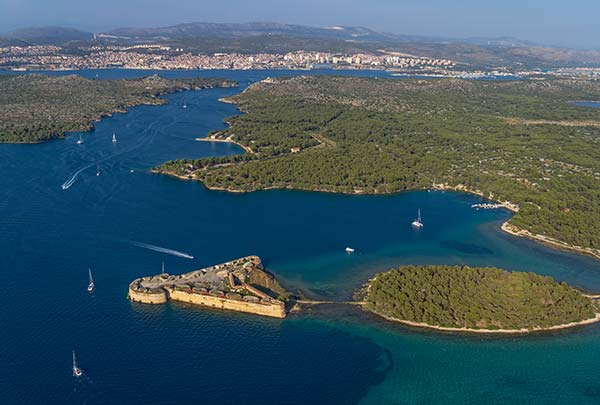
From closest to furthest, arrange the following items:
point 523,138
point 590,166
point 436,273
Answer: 1. point 436,273
2. point 590,166
3. point 523,138

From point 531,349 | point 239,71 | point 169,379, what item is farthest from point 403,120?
point 239,71

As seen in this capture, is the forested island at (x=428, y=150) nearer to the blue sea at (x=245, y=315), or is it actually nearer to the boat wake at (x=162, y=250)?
the blue sea at (x=245, y=315)

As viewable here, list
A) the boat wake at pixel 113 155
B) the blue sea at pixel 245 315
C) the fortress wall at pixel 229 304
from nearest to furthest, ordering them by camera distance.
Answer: the blue sea at pixel 245 315, the fortress wall at pixel 229 304, the boat wake at pixel 113 155

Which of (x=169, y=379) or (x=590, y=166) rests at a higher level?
(x=590, y=166)

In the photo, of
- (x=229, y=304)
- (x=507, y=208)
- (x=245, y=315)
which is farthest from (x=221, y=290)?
(x=507, y=208)

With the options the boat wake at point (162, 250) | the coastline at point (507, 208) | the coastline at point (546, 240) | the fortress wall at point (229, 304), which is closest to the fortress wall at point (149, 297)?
the fortress wall at point (229, 304)

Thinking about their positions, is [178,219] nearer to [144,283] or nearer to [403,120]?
[144,283]
